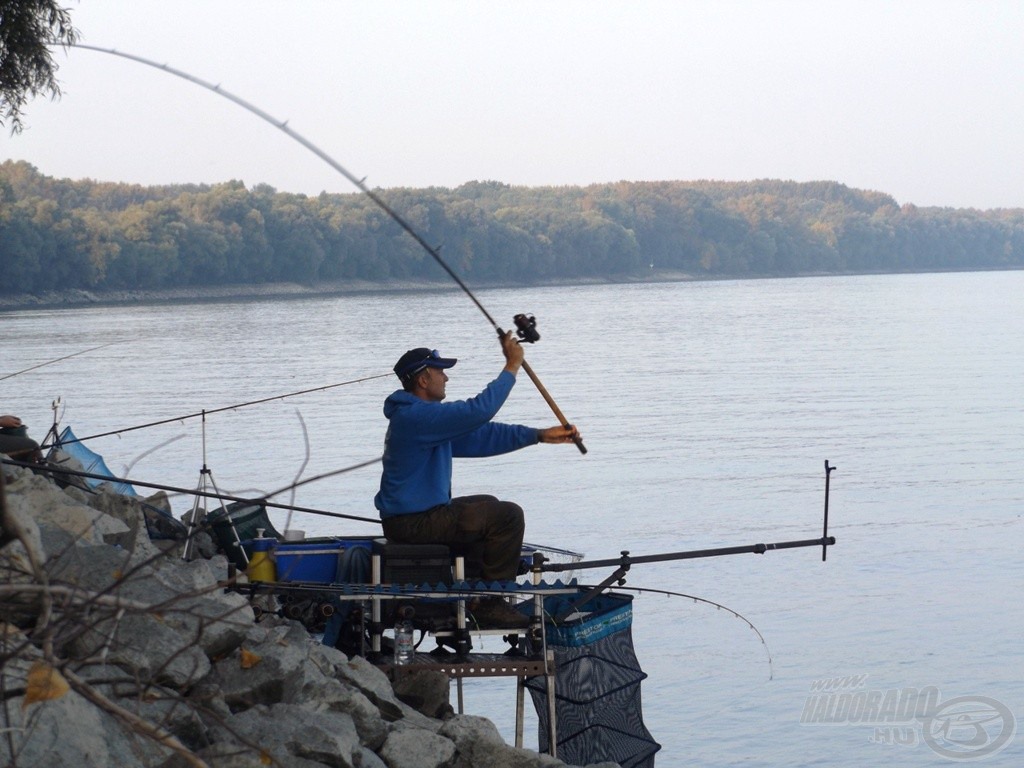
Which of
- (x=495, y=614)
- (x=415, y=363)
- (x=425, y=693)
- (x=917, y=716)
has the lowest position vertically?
(x=917, y=716)

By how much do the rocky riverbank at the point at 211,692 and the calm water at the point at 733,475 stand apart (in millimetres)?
850

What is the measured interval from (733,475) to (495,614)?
34.6 feet

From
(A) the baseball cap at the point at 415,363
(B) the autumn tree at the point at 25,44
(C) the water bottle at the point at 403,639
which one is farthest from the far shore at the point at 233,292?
(C) the water bottle at the point at 403,639

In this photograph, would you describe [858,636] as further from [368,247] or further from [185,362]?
[368,247]

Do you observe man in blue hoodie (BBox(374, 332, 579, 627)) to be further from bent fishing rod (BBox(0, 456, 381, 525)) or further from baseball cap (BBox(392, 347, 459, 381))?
bent fishing rod (BBox(0, 456, 381, 525))

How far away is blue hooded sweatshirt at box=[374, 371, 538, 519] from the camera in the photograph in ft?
19.9

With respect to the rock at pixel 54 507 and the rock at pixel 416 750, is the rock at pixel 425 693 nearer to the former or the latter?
the rock at pixel 416 750

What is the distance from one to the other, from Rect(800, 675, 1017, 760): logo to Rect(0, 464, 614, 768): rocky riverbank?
2522mm

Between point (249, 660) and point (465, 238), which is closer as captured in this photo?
point (249, 660)

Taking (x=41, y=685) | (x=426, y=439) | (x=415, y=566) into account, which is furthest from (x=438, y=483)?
(x=41, y=685)

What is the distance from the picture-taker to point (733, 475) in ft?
53.9

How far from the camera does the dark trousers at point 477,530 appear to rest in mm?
6215

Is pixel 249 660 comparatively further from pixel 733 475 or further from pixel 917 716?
pixel 733 475

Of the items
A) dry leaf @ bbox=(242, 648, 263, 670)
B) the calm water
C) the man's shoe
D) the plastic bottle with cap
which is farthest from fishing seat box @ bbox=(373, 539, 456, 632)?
the calm water
